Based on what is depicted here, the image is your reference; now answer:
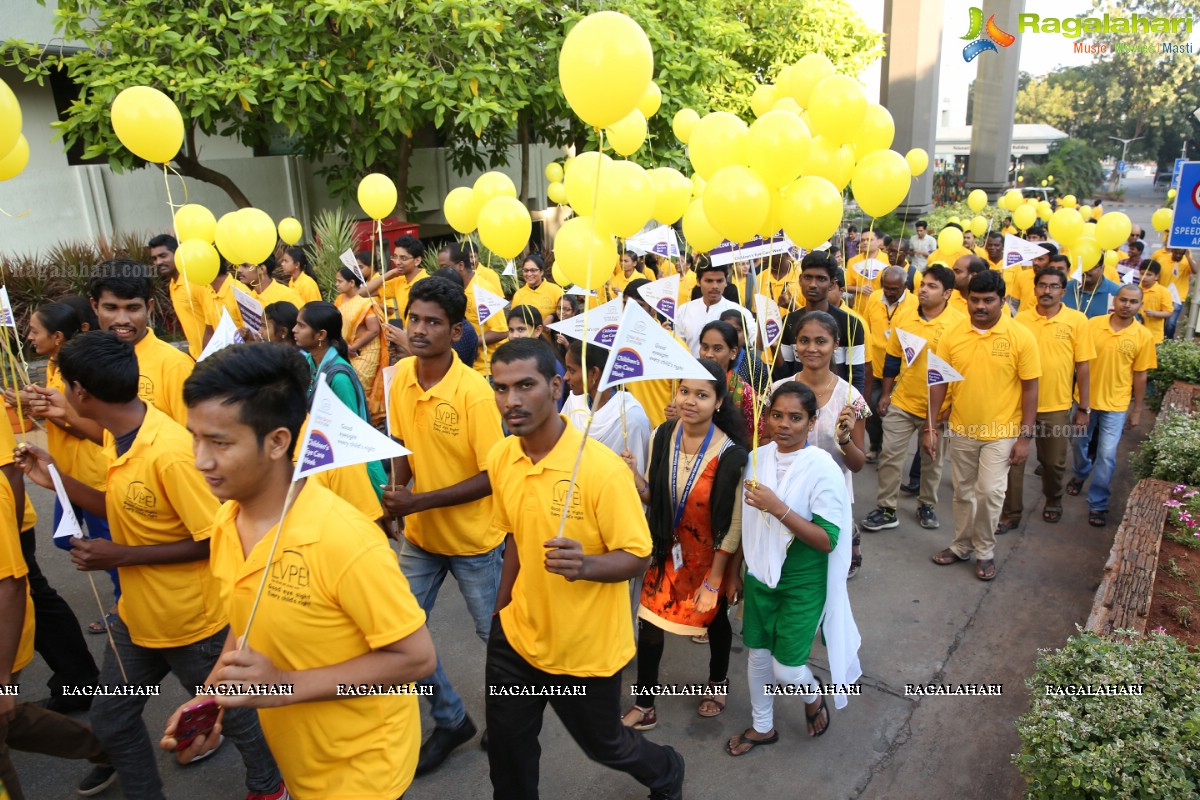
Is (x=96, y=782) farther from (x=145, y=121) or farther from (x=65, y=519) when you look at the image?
(x=145, y=121)

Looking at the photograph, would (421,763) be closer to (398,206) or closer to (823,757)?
(823,757)

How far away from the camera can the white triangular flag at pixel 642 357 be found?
9.14 feet

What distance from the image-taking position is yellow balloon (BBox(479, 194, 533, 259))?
15.9 feet

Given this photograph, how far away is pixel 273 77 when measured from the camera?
8891 millimetres

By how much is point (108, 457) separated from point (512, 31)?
27.5 ft

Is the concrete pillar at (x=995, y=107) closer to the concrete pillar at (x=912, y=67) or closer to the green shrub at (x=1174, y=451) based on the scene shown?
the concrete pillar at (x=912, y=67)

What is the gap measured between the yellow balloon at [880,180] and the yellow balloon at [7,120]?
14.7ft

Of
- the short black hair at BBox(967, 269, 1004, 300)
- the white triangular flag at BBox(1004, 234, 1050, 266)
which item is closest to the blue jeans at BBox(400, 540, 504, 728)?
the short black hair at BBox(967, 269, 1004, 300)

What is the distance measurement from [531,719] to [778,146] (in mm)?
2874

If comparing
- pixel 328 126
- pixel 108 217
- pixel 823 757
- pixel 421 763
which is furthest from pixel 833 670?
pixel 108 217

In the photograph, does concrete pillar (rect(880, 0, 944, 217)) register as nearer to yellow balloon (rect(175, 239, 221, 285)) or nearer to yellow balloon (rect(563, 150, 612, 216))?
yellow balloon (rect(563, 150, 612, 216))

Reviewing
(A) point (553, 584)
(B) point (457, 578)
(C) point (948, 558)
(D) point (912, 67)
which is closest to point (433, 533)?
(B) point (457, 578)

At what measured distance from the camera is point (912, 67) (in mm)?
19281

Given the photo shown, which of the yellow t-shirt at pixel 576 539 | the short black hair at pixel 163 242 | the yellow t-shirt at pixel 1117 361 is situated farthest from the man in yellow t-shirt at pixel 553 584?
the short black hair at pixel 163 242
